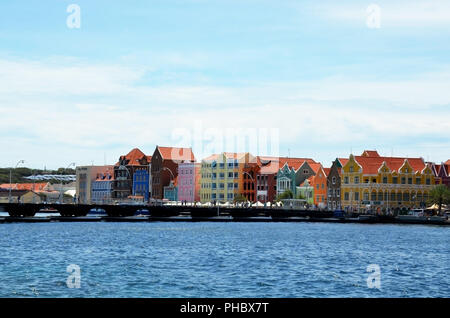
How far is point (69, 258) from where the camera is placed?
69812 millimetres

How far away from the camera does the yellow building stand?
7559 inches

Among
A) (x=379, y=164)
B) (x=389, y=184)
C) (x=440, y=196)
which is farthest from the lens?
(x=379, y=164)

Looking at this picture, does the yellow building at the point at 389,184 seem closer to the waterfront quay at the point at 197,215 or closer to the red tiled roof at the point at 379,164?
the red tiled roof at the point at 379,164

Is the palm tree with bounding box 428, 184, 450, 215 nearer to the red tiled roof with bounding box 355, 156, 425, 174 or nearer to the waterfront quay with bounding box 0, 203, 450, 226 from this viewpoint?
the waterfront quay with bounding box 0, 203, 450, 226

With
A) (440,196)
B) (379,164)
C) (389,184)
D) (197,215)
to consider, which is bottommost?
(197,215)

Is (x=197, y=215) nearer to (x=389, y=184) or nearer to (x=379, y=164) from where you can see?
(x=379, y=164)

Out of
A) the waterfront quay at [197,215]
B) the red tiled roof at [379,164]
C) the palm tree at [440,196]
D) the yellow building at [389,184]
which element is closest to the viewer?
the waterfront quay at [197,215]

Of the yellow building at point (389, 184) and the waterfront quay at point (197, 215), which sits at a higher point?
the yellow building at point (389, 184)

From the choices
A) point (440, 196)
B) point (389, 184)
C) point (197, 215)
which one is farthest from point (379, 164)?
point (197, 215)

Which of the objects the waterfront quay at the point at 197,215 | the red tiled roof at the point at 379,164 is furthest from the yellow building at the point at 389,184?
the waterfront quay at the point at 197,215

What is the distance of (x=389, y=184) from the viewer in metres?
192

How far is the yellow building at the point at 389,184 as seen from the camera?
630ft

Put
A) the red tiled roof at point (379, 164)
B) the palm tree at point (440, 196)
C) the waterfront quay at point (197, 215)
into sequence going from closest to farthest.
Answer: the waterfront quay at point (197, 215)
the palm tree at point (440, 196)
the red tiled roof at point (379, 164)

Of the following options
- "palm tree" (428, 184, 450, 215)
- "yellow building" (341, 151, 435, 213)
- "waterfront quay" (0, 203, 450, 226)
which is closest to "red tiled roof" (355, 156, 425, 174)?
"yellow building" (341, 151, 435, 213)
